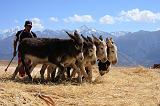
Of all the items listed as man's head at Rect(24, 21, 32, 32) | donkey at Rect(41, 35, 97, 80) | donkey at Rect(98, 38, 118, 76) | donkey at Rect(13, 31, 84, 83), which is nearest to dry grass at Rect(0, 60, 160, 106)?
donkey at Rect(41, 35, 97, 80)

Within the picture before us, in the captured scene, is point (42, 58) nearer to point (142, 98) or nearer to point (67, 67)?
point (67, 67)

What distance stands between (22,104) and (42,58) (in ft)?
23.9

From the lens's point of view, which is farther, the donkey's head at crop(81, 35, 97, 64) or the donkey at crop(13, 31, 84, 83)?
the donkey's head at crop(81, 35, 97, 64)

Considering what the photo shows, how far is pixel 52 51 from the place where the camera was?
18781 millimetres

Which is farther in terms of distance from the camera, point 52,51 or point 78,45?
point 78,45

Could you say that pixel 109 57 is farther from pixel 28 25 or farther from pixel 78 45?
pixel 28 25

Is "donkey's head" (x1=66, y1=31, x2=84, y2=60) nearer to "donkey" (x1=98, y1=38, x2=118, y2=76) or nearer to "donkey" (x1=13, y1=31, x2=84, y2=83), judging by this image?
"donkey" (x1=13, y1=31, x2=84, y2=83)

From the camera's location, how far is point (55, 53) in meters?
18.8

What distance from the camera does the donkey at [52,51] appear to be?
1875 cm

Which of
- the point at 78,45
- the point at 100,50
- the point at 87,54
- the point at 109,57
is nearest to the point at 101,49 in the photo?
the point at 100,50

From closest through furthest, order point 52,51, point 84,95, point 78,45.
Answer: point 84,95
point 52,51
point 78,45

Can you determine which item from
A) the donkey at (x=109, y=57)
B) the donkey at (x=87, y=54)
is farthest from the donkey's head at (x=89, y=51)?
the donkey at (x=109, y=57)

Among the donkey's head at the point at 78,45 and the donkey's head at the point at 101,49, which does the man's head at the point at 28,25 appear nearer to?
the donkey's head at the point at 78,45

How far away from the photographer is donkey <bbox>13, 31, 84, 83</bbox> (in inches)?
738
